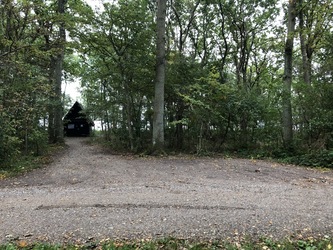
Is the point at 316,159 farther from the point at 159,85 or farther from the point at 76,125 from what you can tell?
the point at 76,125

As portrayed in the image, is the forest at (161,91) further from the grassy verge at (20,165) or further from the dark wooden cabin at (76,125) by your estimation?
the dark wooden cabin at (76,125)

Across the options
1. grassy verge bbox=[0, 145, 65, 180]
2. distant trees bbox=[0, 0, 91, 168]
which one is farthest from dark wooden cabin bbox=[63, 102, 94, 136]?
grassy verge bbox=[0, 145, 65, 180]

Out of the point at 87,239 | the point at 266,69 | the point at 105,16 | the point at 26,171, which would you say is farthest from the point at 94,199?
the point at 266,69

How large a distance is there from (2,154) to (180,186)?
207 inches

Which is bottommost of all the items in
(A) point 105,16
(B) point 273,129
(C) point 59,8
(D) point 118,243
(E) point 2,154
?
(D) point 118,243

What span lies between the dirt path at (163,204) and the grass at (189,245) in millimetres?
131

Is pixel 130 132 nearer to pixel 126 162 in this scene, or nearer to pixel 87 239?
pixel 126 162

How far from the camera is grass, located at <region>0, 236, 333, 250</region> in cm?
300

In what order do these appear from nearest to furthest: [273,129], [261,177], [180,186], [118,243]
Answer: [118,243] → [180,186] → [261,177] → [273,129]

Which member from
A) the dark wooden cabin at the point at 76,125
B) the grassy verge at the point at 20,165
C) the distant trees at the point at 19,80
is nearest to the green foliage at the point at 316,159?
the grassy verge at the point at 20,165

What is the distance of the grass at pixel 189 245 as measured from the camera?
300 centimetres

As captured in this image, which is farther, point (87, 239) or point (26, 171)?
point (26, 171)

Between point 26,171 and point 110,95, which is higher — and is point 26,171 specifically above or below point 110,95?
below

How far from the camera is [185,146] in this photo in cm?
1152
